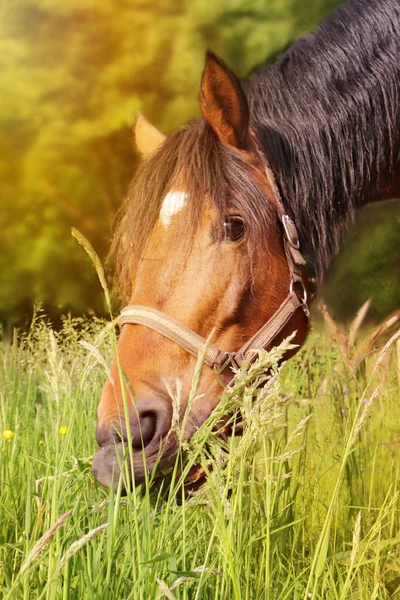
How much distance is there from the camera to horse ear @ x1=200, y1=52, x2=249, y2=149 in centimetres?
216

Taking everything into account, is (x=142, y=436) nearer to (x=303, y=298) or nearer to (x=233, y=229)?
(x=233, y=229)

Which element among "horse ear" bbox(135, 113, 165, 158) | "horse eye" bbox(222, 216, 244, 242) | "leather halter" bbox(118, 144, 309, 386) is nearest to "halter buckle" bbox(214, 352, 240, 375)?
"leather halter" bbox(118, 144, 309, 386)

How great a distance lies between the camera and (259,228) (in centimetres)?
217

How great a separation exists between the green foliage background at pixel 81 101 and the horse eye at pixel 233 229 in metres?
4.42

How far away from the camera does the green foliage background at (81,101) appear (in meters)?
6.56

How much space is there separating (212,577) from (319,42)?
2.02 meters

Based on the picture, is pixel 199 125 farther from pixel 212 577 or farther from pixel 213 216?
pixel 212 577

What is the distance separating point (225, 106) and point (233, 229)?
0.42 m

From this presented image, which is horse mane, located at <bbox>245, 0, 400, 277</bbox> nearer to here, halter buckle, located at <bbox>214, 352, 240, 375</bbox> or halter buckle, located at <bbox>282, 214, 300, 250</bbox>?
halter buckle, located at <bbox>282, 214, 300, 250</bbox>

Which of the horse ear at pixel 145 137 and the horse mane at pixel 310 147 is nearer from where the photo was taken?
the horse mane at pixel 310 147

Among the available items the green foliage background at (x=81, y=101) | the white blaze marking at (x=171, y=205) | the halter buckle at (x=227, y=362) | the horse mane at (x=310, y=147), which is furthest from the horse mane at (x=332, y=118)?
the green foliage background at (x=81, y=101)

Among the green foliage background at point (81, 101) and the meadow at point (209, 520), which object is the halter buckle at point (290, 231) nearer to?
the meadow at point (209, 520)

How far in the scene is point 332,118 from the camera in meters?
2.47

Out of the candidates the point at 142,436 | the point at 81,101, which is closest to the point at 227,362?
the point at 142,436
